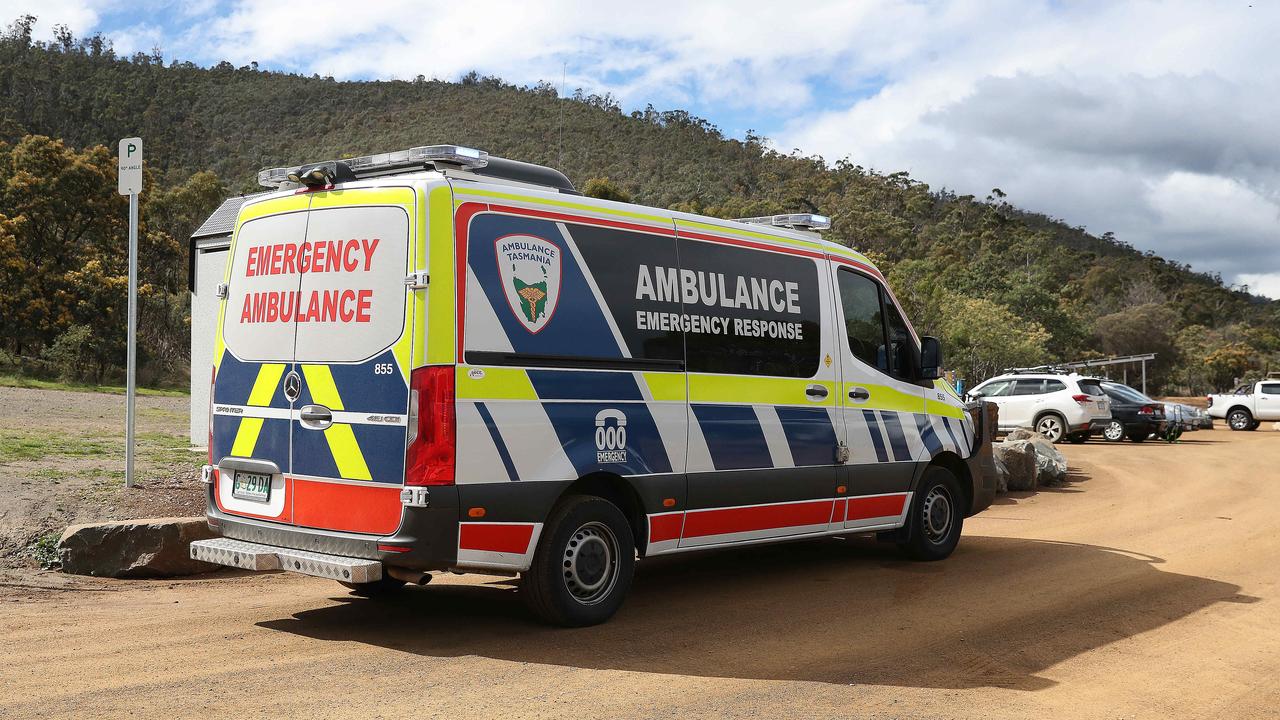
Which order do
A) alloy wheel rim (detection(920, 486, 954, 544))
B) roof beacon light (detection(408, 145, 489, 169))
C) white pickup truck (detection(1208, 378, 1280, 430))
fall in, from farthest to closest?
white pickup truck (detection(1208, 378, 1280, 430)), alloy wheel rim (detection(920, 486, 954, 544)), roof beacon light (detection(408, 145, 489, 169))

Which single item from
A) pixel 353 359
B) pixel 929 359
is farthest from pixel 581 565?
pixel 929 359

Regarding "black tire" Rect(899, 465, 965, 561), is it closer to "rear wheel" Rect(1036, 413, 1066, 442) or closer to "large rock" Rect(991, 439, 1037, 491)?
"large rock" Rect(991, 439, 1037, 491)

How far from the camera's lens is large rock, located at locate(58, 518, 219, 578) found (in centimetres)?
848

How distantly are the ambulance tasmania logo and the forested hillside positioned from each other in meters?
29.1

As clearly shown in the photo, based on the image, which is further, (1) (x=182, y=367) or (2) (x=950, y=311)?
(2) (x=950, y=311)

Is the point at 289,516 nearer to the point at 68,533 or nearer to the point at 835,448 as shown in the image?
the point at 68,533

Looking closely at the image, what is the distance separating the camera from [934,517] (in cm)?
959

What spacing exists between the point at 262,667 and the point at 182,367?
111ft

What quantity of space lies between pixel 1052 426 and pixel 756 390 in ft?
63.6

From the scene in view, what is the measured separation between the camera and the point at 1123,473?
61.3 feet

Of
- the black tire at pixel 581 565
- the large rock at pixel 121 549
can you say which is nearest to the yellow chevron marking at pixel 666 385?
the black tire at pixel 581 565

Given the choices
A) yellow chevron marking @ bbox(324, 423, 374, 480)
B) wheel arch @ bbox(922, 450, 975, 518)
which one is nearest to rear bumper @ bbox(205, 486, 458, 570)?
yellow chevron marking @ bbox(324, 423, 374, 480)

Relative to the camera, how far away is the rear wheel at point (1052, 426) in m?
25.2

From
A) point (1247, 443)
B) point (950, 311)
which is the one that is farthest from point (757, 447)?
point (950, 311)
